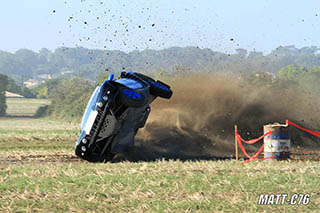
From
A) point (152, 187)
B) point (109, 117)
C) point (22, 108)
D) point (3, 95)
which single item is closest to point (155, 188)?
point (152, 187)

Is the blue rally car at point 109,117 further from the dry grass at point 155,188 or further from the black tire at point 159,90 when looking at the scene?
the dry grass at point 155,188

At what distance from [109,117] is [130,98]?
691mm

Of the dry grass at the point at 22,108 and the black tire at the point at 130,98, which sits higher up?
the black tire at the point at 130,98

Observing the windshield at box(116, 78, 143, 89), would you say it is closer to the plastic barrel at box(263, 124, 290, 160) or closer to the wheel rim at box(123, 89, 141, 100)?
the wheel rim at box(123, 89, 141, 100)

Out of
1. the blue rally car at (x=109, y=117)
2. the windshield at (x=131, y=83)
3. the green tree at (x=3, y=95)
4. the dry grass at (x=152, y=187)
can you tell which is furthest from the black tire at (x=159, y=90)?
the green tree at (x=3, y=95)

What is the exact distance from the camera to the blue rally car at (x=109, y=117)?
451 inches

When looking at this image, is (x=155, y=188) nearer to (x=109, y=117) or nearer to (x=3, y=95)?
(x=109, y=117)

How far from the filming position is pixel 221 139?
16484mm

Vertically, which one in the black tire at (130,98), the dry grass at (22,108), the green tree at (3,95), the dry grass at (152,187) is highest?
the black tire at (130,98)

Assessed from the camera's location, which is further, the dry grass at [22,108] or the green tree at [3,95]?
the dry grass at [22,108]

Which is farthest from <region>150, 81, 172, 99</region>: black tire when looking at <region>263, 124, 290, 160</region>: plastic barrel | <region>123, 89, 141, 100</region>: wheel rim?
<region>263, 124, 290, 160</region>: plastic barrel

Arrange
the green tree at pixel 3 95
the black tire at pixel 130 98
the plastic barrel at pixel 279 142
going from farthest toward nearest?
the green tree at pixel 3 95, the plastic barrel at pixel 279 142, the black tire at pixel 130 98

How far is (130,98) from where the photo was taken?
11.5 metres

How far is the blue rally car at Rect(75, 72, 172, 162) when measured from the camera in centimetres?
1146
